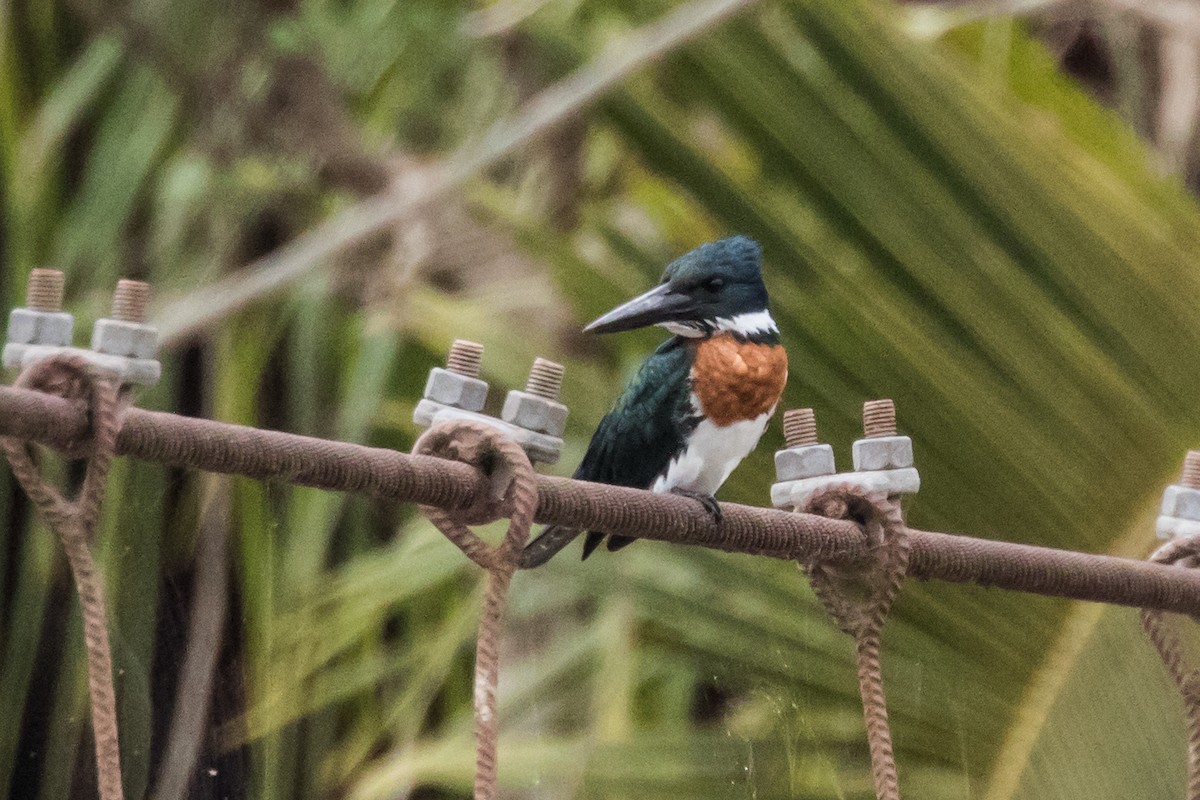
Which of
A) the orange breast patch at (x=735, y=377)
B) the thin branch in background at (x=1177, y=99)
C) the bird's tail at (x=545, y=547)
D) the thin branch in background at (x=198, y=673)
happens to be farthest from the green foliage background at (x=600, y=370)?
the thin branch in background at (x=1177, y=99)

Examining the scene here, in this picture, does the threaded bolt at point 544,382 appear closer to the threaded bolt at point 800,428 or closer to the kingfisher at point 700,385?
the threaded bolt at point 800,428

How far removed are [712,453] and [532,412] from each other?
53 centimetres

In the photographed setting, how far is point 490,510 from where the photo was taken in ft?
2.64

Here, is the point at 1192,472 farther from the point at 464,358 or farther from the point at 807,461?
the point at 464,358

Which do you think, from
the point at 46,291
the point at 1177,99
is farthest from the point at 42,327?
the point at 1177,99

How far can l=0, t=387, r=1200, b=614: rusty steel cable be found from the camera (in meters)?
0.69

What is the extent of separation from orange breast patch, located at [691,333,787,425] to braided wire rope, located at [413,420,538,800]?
20.8 inches

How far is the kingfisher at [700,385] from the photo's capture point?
1.27 m

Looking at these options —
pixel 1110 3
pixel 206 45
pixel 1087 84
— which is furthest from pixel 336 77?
pixel 1087 84

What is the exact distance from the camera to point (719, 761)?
4.51 feet

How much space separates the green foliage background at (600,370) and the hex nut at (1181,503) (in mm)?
241

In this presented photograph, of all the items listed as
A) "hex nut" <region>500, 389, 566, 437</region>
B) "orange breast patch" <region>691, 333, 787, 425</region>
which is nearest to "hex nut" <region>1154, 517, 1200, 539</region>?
"orange breast patch" <region>691, 333, 787, 425</region>

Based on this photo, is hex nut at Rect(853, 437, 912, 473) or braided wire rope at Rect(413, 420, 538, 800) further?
hex nut at Rect(853, 437, 912, 473)

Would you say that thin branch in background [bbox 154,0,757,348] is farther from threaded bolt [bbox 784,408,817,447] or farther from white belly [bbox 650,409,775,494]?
threaded bolt [bbox 784,408,817,447]
